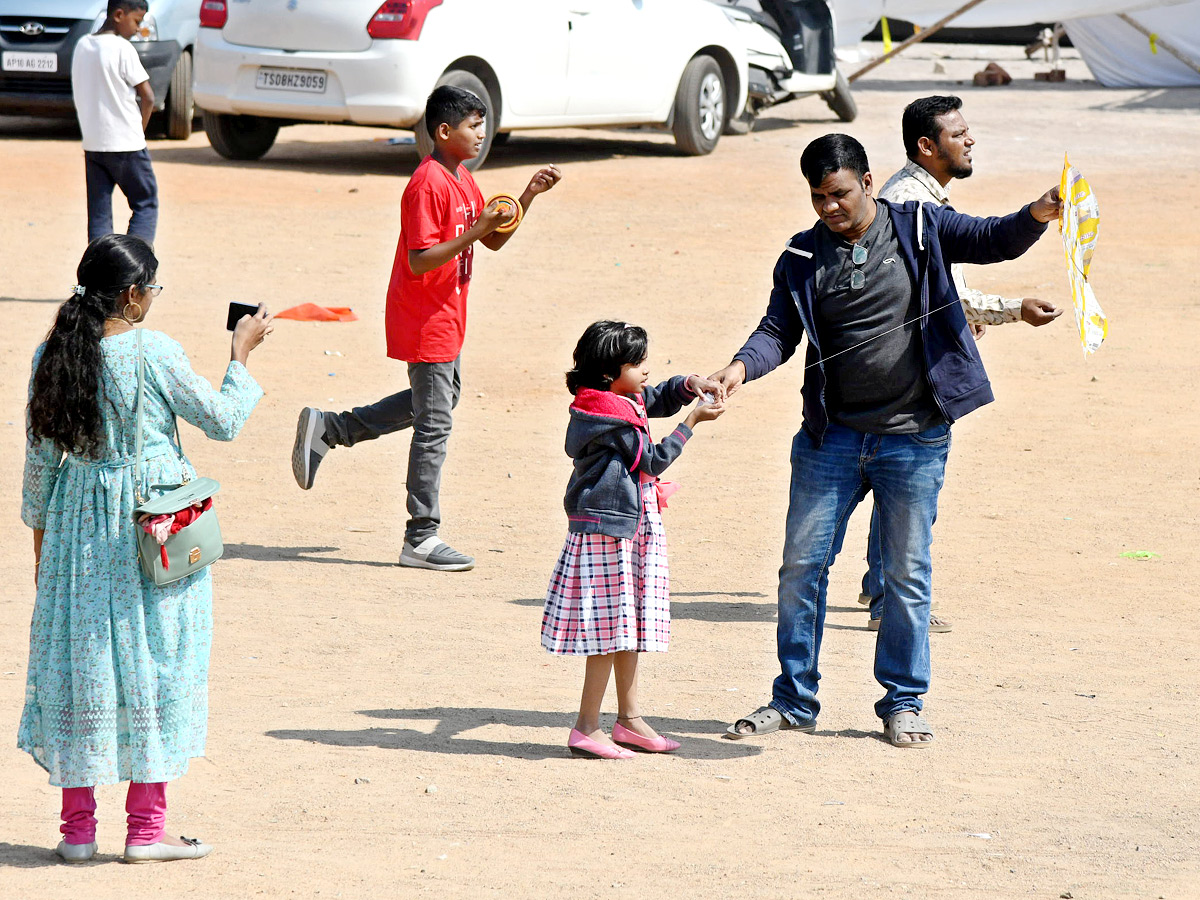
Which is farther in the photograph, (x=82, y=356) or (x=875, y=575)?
(x=875, y=575)

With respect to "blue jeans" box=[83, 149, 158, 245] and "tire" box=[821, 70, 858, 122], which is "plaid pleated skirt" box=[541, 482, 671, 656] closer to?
"blue jeans" box=[83, 149, 158, 245]

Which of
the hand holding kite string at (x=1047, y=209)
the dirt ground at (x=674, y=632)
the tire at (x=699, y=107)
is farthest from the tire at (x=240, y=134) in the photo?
the hand holding kite string at (x=1047, y=209)

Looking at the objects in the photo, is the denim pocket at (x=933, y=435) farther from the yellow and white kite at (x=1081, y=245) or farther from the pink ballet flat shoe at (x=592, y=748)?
the pink ballet flat shoe at (x=592, y=748)

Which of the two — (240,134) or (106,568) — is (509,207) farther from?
(240,134)

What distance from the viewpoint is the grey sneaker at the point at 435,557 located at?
648cm

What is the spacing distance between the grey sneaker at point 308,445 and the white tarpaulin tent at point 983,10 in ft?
60.5

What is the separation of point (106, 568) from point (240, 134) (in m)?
12.6

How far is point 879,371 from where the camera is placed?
4.69 metres

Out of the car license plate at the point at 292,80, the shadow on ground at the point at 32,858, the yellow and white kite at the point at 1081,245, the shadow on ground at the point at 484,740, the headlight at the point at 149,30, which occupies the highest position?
the headlight at the point at 149,30

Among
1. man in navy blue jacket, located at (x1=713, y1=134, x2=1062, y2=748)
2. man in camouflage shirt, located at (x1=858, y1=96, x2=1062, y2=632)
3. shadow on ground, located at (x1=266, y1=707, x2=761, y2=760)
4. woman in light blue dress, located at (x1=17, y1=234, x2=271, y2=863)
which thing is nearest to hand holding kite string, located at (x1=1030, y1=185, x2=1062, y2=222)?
man in navy blue jacket, located at (x1=713, y1=134, x2=1062, y2=748)

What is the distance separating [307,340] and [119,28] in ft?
7.48

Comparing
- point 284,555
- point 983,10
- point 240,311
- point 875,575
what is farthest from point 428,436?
point 983,10

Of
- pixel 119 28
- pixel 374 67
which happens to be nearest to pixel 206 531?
pixel 119 28

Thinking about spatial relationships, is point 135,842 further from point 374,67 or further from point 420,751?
point 374,67
